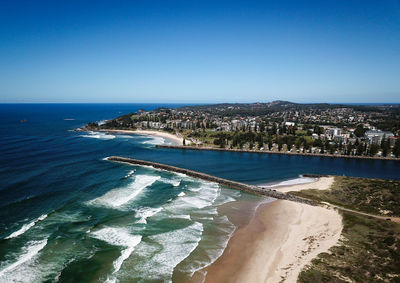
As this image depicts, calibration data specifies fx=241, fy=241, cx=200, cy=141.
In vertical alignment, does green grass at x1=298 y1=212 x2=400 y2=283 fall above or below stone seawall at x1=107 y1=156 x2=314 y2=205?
above

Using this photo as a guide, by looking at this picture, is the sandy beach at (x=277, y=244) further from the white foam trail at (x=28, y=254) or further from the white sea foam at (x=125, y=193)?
the white sea foam at (x=125, y=193)

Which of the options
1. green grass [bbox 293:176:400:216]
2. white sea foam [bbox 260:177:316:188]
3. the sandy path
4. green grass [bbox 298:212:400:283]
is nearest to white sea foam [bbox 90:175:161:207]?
white sea foam [bbox 260:177:316:188]

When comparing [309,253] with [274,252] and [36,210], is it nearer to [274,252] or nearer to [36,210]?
[274,252]

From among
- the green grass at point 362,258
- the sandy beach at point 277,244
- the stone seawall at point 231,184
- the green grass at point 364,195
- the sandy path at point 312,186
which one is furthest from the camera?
the sandy path at point 312,186

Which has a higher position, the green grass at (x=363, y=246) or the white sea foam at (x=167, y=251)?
the green grass at (x=363, y=246)

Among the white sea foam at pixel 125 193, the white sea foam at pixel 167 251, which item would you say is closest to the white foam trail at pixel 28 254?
the white sea foam at pixel 167 251

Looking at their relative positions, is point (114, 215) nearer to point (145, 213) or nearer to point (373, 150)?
point (145, 213)

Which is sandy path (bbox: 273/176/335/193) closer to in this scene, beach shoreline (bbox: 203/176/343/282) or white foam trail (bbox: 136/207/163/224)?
beach shoreline (bbox: 203/176/343/282)

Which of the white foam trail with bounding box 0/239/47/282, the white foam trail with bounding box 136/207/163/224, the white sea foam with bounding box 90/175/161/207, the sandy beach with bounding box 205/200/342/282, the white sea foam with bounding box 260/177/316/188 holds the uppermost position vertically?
the white foam trail with bounding box 0/239/47/282
